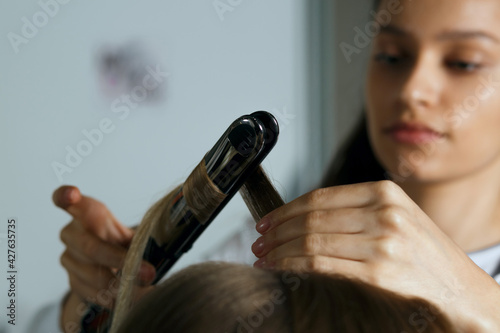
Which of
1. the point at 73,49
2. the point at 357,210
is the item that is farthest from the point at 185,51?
the point at 357,210

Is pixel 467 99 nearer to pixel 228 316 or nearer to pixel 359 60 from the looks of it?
pixel 228 316

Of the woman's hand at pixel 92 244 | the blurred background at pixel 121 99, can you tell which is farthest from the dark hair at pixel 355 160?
the woman's hand at pixel 92 244

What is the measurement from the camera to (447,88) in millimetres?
476

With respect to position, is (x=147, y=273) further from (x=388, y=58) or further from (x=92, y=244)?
(x=388, y=58)

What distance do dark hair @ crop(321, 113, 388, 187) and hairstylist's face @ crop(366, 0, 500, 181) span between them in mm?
161

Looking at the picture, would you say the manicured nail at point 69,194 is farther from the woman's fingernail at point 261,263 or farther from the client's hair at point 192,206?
the woman's fingernail at point 261,263

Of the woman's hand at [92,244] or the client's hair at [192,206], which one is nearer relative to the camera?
the client's hair at [192,206]

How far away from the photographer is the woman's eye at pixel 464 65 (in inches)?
18.7

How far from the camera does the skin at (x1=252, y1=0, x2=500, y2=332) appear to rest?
0.97 feet

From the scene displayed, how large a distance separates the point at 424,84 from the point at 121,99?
0.34 m

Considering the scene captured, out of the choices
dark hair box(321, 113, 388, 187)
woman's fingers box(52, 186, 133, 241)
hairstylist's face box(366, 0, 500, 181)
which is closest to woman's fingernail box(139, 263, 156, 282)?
woman's fingers box(52, 186, 133, 241)

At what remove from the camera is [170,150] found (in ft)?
2.50

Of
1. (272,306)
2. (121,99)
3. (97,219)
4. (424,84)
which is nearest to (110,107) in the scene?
(121,99)

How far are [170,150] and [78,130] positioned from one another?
0.17 metres
